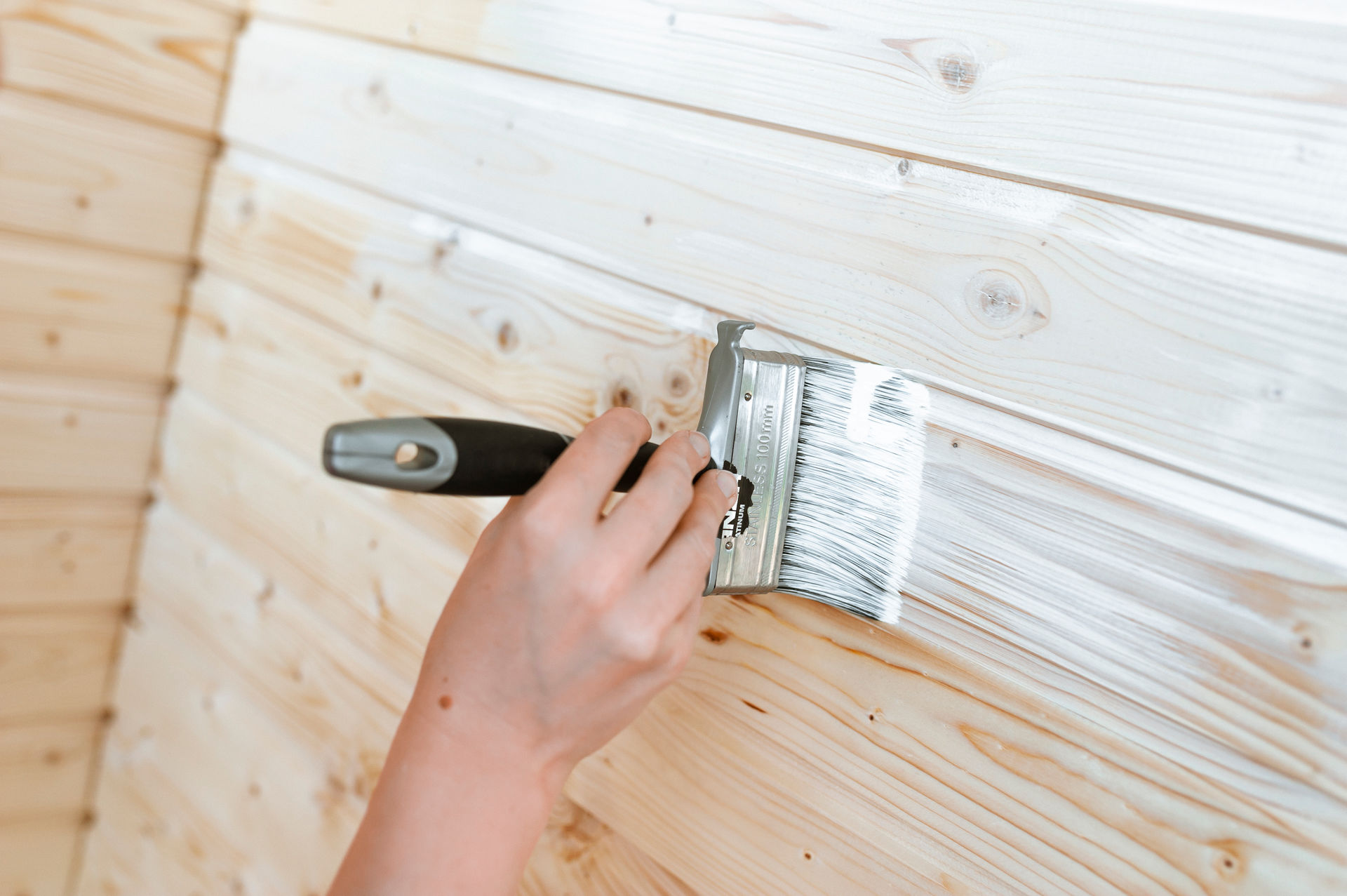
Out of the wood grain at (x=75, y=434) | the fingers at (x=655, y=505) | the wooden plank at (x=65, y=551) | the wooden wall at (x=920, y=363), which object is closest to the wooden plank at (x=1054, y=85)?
the wooden wall at (x=920, y=363)

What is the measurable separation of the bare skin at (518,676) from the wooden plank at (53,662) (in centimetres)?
116

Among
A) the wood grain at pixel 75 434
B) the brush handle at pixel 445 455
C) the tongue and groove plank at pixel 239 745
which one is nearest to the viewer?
the brush handle at pixel 445 455

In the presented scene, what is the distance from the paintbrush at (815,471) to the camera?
28.9 inches

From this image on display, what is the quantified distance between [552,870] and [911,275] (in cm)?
69

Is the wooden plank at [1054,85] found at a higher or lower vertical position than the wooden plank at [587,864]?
higher

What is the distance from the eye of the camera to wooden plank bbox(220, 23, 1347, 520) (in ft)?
1.96

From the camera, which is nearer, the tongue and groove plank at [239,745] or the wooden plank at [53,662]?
the tongue and groove plank at [239,745]

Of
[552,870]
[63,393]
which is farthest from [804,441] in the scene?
[63,393]

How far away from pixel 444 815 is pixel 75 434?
114cm

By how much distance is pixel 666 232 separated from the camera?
893 mm

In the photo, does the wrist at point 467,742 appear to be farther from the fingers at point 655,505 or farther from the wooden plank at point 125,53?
the wooden plank at point 125,53

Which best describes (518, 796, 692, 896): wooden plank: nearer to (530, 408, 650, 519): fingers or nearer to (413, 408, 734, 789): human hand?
(413, 408, 734, 789): human hand

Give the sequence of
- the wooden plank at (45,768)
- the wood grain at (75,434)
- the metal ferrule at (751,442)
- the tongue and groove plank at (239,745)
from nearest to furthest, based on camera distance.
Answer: the metal ferrule at (751,442), the tongue and groove plank at (239,745), the wood grain at (75,434), the wooden plank at (45,768)

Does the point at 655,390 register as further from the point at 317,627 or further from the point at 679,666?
the point at 317,627
